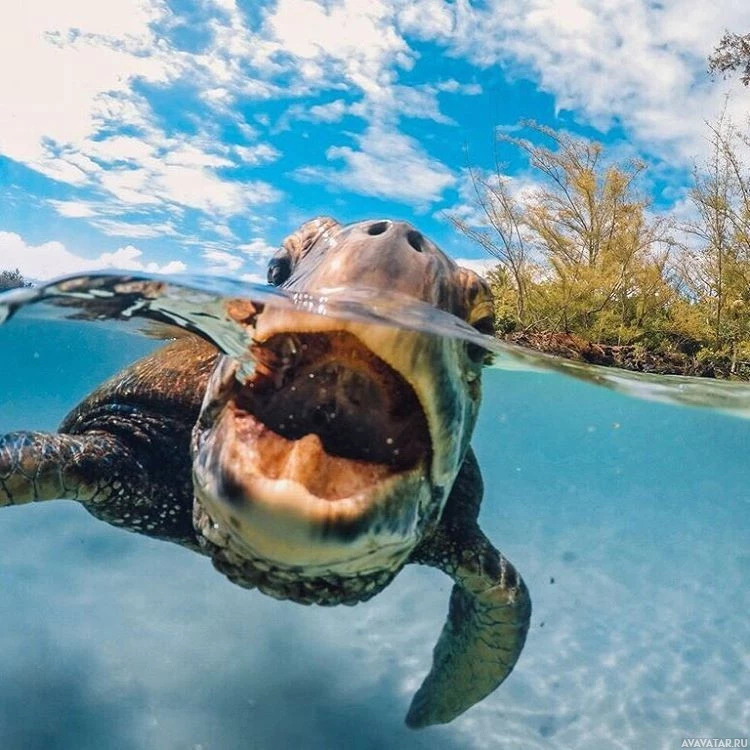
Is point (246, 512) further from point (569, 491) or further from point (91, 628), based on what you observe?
point (569, 491)

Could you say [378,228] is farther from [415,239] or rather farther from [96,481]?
[96,481]

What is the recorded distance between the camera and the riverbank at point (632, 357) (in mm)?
14882

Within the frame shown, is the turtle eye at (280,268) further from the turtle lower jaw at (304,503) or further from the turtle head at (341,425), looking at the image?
the turtle lower jaw at (304,503)

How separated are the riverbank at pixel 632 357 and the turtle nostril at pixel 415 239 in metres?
12.7

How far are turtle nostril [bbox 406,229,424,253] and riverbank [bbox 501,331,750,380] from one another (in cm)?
1266

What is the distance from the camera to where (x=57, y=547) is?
11.2 metres

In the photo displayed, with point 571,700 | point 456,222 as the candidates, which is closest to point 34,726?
point 571,700

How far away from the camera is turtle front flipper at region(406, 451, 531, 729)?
4180 mm

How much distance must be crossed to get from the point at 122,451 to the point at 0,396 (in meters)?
53.4

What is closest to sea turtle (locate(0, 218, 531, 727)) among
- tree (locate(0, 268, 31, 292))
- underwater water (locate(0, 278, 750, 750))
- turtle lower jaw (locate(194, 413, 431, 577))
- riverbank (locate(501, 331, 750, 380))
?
turtle lower jaw (locate(194, 413, 431, 577))

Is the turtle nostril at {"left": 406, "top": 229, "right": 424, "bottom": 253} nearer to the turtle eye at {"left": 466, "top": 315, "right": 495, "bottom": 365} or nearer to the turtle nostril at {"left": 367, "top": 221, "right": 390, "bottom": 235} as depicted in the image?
the turtle nostril at {"left": 367, "top": 221, "right": 390, "bottom": 235}

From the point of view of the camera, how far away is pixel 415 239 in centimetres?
246

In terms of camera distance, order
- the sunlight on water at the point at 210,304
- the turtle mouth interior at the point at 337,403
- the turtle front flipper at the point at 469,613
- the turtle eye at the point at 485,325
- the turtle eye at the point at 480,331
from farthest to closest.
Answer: the turtle front flipper at the point at 469,613, the turtle eye at the point at 485,325, the turtle eye at the point at 480,331, the turtle mouth interior at the point at 337,403, the sunlight on water at the point at 210,304

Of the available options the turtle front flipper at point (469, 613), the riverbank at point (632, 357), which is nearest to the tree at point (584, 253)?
the riverbank at point (632, 357)
